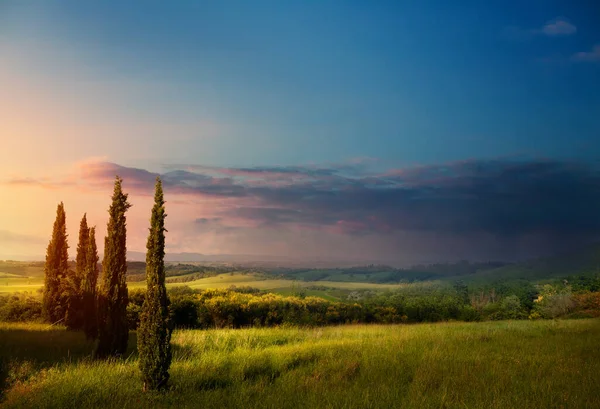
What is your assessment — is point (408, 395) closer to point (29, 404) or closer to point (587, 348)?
point (29, 404)

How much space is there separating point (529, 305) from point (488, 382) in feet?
72.0

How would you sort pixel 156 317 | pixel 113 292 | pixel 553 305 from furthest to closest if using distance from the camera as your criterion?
pixel 553 305, pixel 113 292, pixel 156 317

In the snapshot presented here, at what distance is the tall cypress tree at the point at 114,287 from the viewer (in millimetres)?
12977

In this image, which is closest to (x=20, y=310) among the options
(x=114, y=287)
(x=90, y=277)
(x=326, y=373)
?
(x=90, y=277)

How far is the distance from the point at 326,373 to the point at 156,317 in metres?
3.88

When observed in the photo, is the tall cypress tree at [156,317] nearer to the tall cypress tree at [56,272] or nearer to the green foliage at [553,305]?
the tall cypress tree at [56,272]

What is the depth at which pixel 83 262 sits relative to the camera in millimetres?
19844

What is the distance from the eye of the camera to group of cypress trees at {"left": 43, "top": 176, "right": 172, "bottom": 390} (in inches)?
352

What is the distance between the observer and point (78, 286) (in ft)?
64.8

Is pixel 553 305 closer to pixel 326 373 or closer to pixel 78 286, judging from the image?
pixel 326 373

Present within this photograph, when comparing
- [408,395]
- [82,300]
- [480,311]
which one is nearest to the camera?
[408,395]

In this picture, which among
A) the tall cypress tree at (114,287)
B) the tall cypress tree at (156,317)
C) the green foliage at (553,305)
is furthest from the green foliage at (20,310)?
the green foliage at (553,305)

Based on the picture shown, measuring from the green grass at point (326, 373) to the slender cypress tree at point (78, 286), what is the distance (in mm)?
2808

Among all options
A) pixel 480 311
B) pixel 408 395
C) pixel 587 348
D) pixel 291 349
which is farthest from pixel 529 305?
pixel 408 395
